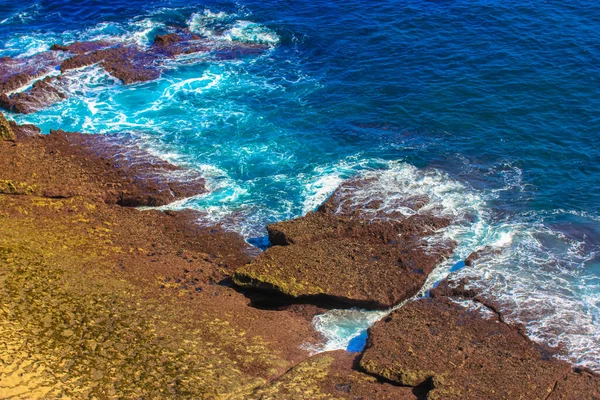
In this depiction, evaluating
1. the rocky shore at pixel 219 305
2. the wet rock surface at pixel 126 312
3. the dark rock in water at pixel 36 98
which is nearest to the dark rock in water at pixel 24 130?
the dark rock in water at pixel 36 98

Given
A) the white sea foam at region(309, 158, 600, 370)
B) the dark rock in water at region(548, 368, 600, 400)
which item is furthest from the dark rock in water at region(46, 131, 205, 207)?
the dark rock in water at region(548, 368, 600, 400)

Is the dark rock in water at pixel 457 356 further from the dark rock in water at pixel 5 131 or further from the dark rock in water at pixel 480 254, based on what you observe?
the dark rock in water at pixel 5 131

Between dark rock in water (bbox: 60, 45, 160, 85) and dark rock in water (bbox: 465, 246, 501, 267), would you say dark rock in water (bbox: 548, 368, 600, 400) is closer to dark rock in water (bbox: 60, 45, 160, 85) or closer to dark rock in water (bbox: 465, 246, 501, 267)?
dark rock in water (bbox: 465, 246, 501, 267)

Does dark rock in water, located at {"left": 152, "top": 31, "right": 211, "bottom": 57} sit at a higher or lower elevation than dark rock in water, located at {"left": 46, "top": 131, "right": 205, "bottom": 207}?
higher

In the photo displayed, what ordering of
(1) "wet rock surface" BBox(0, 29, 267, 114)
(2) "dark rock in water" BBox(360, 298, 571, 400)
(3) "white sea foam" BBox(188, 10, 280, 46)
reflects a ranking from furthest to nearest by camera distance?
(3) "white sea foam" BBox(188, 10, 280, 46) < (1) "wet rock surface" BBox(0, 29, 267, 114) < (2) "dark rock in water" BBox(360, 298, 571, 400)

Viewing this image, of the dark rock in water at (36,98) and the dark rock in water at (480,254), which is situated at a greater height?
the dark rock in water at (36,98)

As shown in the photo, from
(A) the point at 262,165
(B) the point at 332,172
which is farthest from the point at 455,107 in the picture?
(A) the point at 262,165
